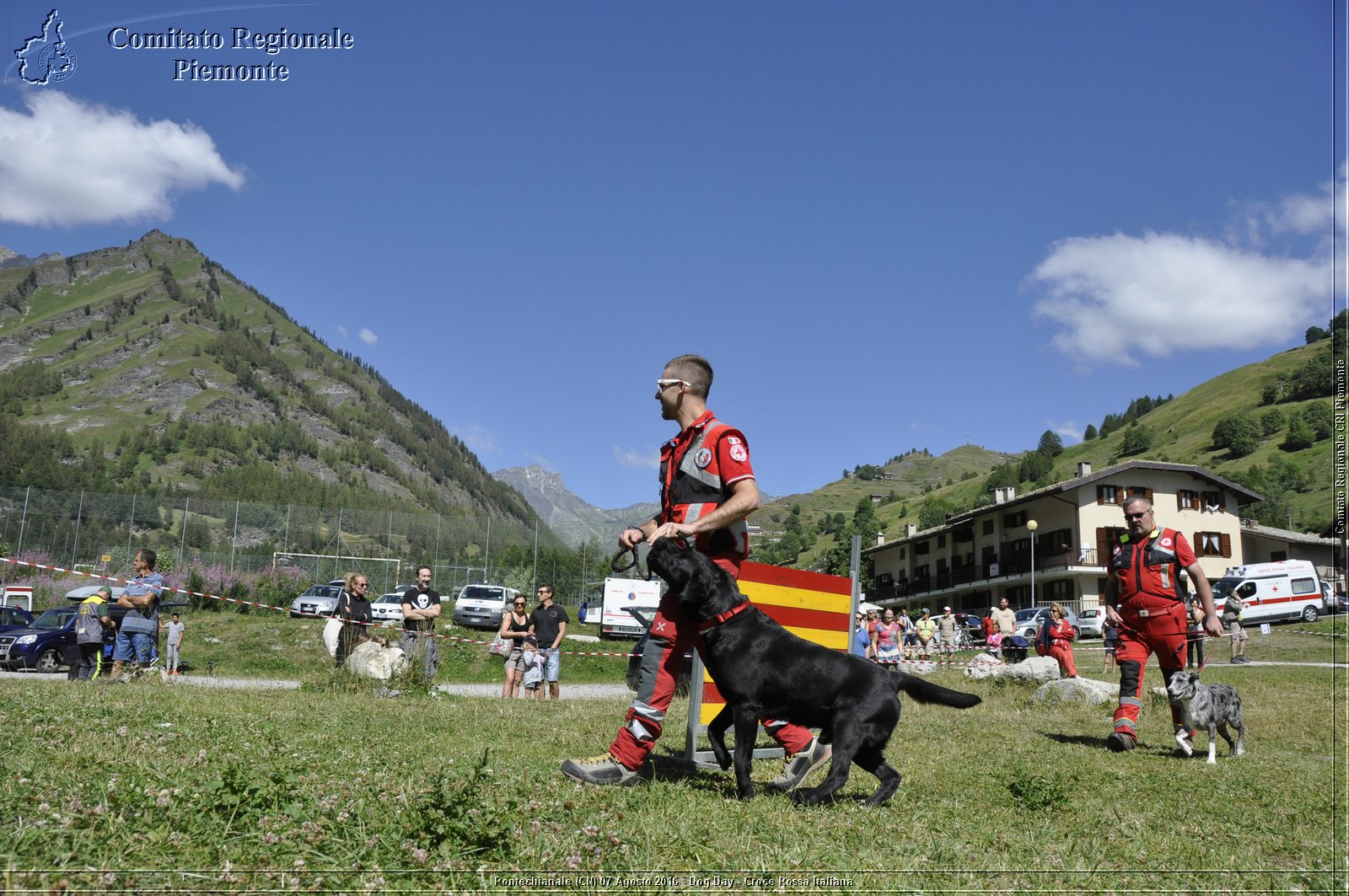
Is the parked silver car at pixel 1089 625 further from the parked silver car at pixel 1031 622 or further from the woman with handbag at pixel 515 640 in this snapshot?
the woman with handbag at pixel 515 640

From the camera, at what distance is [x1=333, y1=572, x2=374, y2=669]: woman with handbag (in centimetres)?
1182

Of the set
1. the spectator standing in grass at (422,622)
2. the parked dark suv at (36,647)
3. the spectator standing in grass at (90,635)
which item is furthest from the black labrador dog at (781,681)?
the parked dark suv at (36,647)

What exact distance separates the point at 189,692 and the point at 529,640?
225 inches

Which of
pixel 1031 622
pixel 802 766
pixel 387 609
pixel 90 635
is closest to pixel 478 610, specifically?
pixel 387 609

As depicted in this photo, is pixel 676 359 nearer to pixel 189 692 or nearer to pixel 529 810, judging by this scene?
pixel 529 810

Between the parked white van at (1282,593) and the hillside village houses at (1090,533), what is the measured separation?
11861mm

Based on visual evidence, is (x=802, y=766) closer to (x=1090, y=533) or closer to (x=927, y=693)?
(x=927, y=693)

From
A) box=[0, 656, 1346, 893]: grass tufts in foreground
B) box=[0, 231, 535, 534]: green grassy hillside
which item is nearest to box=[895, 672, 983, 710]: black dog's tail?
box=[0, 656, 1346, 893]: grass tufts in foreground

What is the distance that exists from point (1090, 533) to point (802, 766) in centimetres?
5614

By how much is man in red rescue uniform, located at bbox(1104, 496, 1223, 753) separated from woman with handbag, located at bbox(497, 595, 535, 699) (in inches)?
339

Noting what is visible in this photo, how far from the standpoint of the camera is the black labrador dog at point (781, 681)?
4000mm

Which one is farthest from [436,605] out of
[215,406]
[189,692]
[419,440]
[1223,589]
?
[419,440]

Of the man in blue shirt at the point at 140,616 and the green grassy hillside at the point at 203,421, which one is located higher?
the green grassy hillside at the point at 203,421

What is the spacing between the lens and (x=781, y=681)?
160 inches
